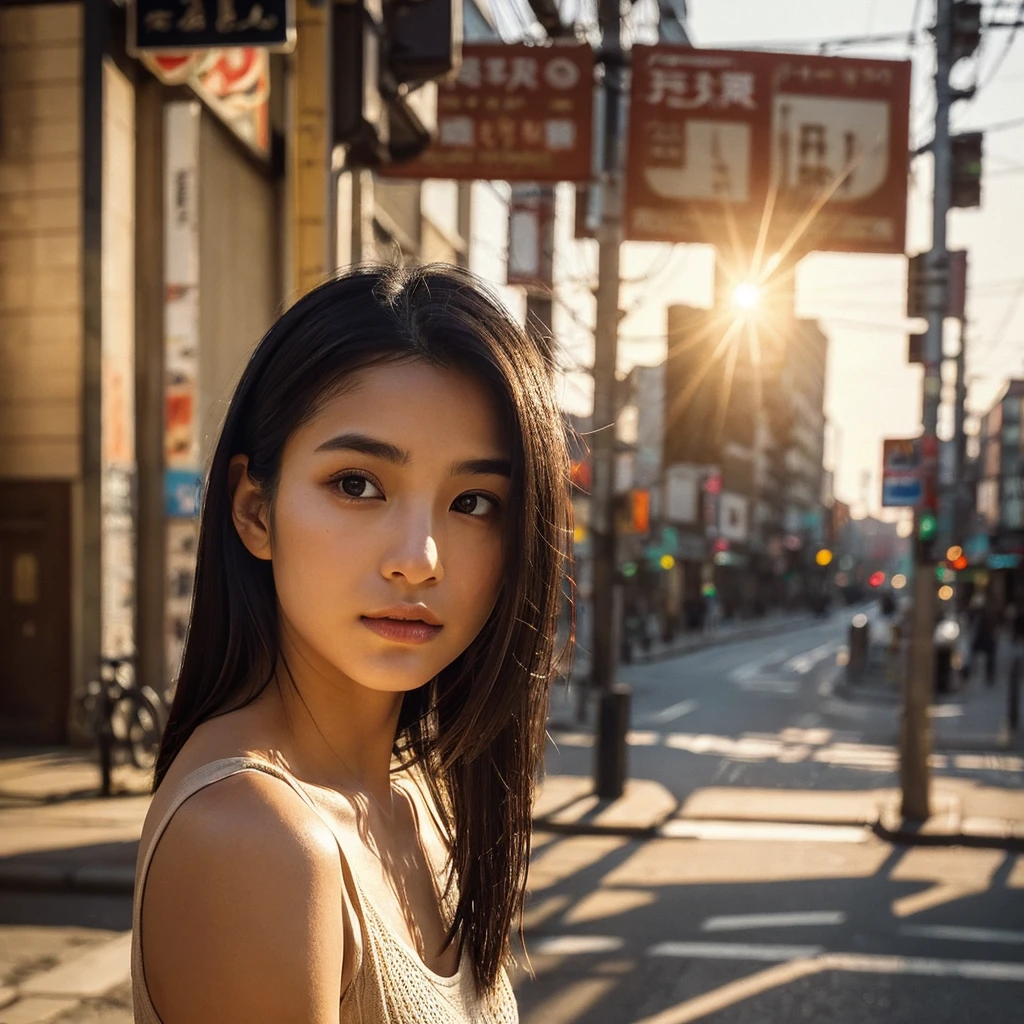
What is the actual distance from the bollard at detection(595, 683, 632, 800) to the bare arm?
1127 cm

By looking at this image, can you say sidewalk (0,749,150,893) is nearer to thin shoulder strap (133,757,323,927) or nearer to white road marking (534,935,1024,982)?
white road marking (534,935,1024,982)

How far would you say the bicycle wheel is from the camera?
11.7 metres

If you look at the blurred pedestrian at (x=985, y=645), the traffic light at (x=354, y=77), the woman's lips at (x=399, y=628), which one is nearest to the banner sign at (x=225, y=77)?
the traffic light at (x=354, y=77)

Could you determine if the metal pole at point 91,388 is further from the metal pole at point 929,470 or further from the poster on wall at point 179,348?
the metal pole at point 929,470

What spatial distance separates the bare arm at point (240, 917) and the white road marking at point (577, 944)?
6.26 meters

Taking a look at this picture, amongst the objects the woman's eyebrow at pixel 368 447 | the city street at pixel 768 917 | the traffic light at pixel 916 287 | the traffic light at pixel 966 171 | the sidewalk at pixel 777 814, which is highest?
the traffic light at pixel 966 171

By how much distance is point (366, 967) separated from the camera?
1.27 m

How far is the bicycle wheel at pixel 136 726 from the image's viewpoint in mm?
11734

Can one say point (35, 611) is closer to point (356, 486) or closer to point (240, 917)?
point (356, 486)

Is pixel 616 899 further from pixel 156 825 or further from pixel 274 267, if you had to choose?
pixel 274 267

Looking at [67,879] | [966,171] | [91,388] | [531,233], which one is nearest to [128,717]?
[91,388]

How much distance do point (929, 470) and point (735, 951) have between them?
637 centimetres

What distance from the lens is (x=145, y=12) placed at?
38.5 feet

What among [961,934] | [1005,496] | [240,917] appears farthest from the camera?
[1005,496]
